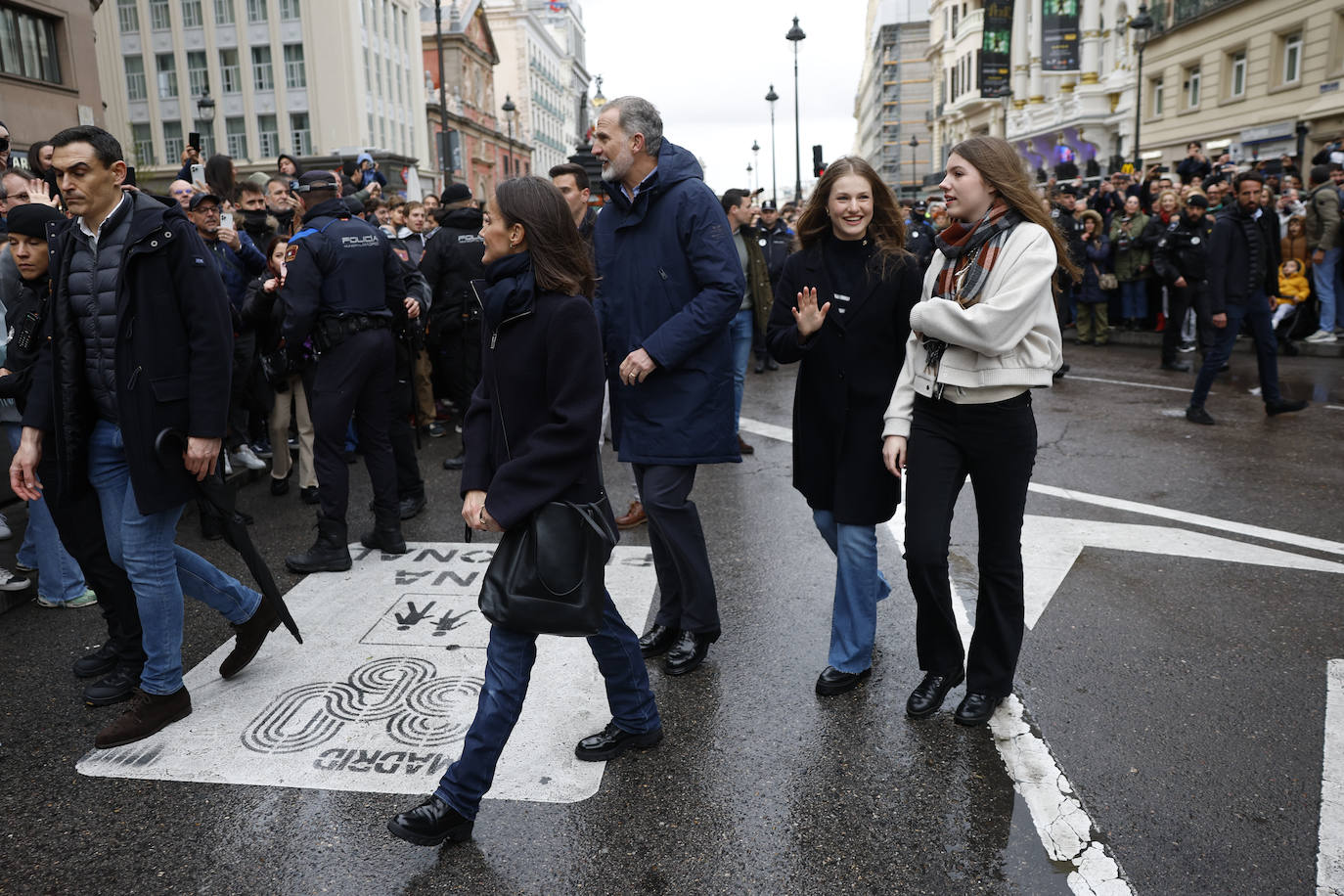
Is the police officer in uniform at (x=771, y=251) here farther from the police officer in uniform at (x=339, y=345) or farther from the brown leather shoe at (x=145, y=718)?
the brown leather shoe at (x=145, y=718)

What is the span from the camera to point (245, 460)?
304 inches

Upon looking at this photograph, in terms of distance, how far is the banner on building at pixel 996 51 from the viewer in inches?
1911

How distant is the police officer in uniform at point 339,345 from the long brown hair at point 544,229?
3.05 metres

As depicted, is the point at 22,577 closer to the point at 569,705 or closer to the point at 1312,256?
the point at 569,705

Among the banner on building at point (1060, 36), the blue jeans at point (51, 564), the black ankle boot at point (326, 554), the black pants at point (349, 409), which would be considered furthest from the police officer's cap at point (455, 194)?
the banner on building at point (1060, 36)

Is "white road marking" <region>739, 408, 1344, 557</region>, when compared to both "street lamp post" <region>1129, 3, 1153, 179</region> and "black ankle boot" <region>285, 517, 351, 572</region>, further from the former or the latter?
→ "street lamp post" <region>1129, 3, 1153, 179</region>

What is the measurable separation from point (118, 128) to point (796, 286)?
2223 inches

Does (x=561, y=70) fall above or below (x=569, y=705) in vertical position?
above

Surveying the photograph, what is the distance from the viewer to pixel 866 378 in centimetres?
392

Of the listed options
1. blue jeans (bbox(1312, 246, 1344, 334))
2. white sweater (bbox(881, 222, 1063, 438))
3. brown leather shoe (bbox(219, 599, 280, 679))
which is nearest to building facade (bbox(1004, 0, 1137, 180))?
blue jeans (bbox(1312, 246, 1344, 334))

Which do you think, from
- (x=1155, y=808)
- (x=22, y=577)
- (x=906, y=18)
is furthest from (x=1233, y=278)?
(x=906, y=18)

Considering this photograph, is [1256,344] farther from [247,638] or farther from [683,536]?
[247,638]

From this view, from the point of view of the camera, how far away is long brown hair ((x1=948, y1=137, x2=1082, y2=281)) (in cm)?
341

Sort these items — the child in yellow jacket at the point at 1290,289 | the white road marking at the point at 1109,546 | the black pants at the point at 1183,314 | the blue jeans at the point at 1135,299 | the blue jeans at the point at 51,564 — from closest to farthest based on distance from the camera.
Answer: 1. the blue jeans at the point at 51,564
2. the white road marking at the point at 1109,546
3. the black pants at the point at 1183,314
4. the child in yellow jacket at the point at 1290,289
5. the blue jeans at the point at 1135,299
